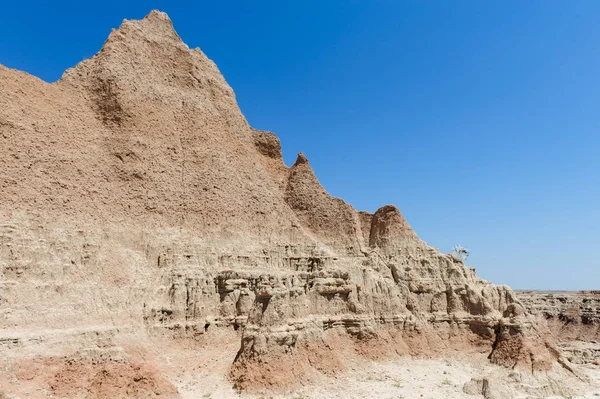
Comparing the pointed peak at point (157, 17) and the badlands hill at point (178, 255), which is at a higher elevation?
the pointed peak at point (157, 17)

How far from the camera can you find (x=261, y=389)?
24.8m

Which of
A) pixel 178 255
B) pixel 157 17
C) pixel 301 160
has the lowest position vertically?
pixel 178 255

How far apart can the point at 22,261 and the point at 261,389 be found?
12.5 meters

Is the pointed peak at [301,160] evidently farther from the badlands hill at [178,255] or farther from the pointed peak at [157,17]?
the pointed peak at [157,17]

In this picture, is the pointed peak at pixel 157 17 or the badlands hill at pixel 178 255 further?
the pointed peak at pixel 157 17

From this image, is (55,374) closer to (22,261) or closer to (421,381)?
(22,261)

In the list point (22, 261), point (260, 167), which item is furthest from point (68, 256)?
point (260, 167)

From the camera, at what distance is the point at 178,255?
95.4ft

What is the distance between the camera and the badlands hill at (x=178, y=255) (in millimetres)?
22453

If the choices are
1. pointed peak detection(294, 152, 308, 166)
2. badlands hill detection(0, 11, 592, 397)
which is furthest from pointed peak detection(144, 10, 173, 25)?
pointed peak detection(294, 152, 308, 166)

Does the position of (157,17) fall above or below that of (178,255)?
above

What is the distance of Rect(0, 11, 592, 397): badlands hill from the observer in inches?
884

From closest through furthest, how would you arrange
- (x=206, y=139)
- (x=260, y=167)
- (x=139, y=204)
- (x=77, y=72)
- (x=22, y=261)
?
1. (x=22, y=261)
2. (x=139, y=204)
3. (x=77, y=72)
4. (x=206, y=139)
5. (x=260, y=167)

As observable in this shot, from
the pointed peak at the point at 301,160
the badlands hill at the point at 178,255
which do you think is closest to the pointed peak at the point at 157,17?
the badlands hill at the point at 178,255
